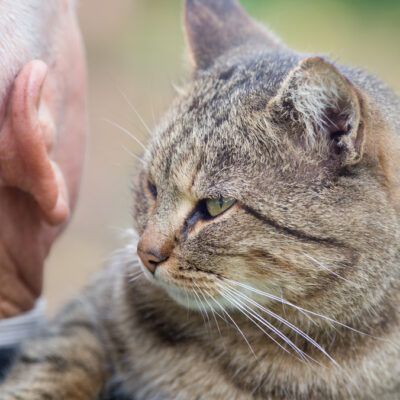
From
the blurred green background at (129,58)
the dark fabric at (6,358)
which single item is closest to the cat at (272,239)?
the dark fabric at (6,358)

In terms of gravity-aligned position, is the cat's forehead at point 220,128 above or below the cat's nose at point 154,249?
above

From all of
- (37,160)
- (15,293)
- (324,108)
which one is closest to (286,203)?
(324,108)

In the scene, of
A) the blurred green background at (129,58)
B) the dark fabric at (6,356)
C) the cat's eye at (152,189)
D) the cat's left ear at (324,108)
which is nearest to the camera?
the cat's left ear at (324,108)

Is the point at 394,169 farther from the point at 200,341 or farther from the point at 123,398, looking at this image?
the point at 123,398

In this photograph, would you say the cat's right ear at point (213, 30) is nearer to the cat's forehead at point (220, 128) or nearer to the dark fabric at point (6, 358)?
the cat's forehead at point (220, 128)

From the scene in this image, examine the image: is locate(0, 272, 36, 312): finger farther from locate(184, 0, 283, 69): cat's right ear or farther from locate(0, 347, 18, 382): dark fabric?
locate(184, 0, 283, 69): cat's right ear

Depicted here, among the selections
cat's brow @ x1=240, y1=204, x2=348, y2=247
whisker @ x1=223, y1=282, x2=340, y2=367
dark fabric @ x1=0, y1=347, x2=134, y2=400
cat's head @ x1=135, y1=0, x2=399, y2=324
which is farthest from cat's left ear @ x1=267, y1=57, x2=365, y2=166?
dark fabric @ x1=0, y1=347, x2=134, y2=400

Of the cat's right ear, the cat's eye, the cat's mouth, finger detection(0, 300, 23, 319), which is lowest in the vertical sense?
finger detection(0, 300, 23, 319)

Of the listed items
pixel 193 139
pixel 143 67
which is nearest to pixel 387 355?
pixel 193 139
